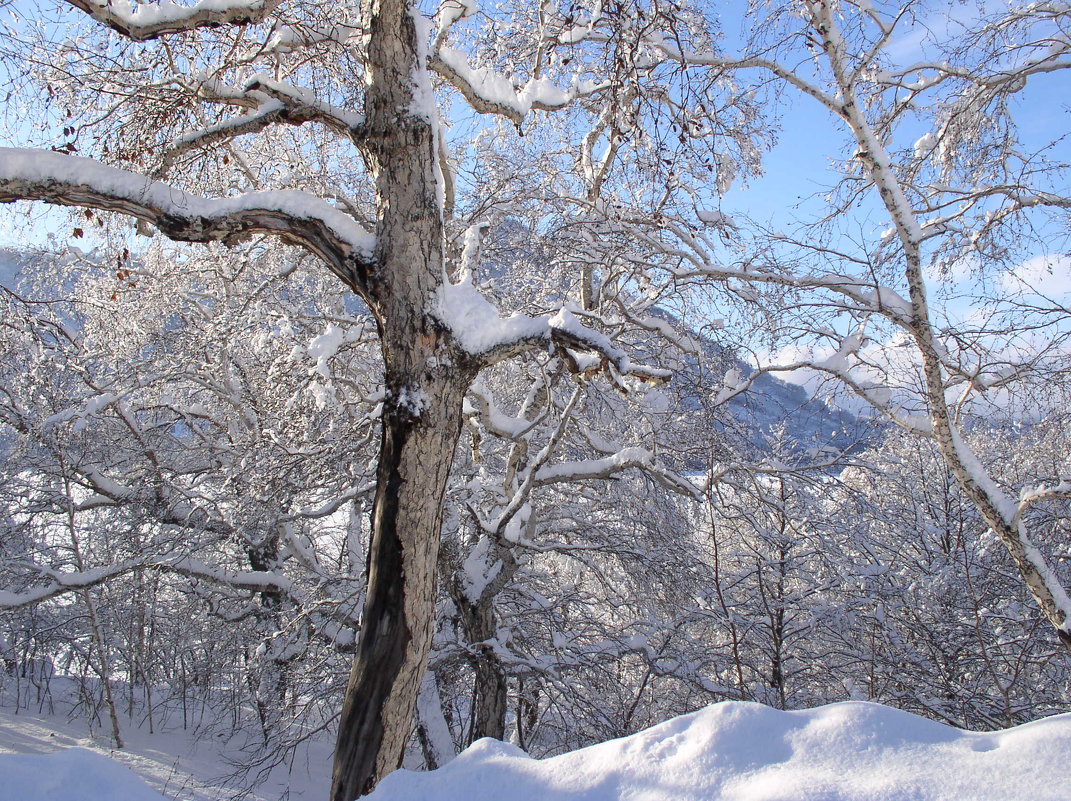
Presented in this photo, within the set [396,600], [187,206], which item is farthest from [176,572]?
[187,206]

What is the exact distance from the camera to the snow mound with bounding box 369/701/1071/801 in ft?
5.02

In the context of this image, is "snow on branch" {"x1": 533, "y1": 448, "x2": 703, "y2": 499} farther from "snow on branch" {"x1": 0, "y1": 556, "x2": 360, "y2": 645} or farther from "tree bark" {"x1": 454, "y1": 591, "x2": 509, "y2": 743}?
"snow on branch" {"x1": 0, "y1": 556, "x2": 360, "y2": 645}

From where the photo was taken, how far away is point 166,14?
3266 millimetres

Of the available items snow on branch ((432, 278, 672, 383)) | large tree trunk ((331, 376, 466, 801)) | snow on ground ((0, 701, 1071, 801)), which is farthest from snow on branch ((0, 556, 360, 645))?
snow on ground ((0, 701, 1071, 801))

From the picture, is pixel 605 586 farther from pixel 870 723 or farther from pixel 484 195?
pixel 870 723

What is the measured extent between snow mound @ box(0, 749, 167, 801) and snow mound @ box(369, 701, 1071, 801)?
0.84 meters

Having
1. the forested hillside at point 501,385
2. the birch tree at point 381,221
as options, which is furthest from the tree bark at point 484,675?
the birch tree at point 381,221

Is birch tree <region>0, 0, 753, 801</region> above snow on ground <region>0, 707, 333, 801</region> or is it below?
above

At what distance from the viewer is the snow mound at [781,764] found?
5.02 feet

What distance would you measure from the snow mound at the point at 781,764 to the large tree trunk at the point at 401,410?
1.32m

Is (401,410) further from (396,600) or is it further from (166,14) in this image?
(166,14)

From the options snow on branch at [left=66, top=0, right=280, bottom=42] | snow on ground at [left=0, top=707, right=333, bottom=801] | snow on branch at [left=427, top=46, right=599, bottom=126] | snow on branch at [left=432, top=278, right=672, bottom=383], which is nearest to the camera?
snow on branch at [left=66, top=0, right=280, bottom=42]

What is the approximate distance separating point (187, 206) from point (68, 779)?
2.37 metres

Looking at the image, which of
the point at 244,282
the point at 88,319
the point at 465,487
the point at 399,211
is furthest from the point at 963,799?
the point at 88,319
